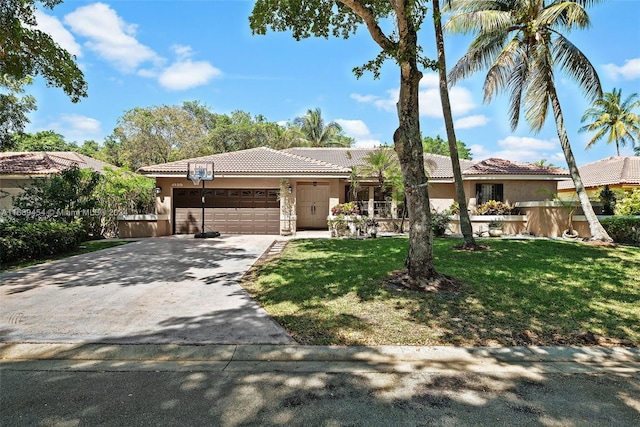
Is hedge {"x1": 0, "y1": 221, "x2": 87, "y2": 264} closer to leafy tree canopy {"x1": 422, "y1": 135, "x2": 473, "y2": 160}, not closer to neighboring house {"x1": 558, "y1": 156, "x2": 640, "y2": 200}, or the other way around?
neighboring house {"x1": 558, "y1": 156, "x2": 640, "y2": 200}

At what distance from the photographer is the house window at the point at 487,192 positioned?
690 inches

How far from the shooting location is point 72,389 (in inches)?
116

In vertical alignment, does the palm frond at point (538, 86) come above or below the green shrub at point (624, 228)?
above

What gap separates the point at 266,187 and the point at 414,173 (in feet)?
37.3

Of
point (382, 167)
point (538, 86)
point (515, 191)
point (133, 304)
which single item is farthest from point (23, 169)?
point (515, 191)

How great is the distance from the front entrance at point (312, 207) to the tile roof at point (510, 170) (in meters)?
7.54

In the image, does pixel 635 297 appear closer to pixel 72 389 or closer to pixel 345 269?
pixel 345 269

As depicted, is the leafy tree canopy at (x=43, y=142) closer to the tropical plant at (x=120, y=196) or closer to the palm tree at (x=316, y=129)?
the tropical plant at (x=120, y=196)

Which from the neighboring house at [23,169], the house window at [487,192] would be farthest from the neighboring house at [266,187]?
the neighboring house at [23,169]

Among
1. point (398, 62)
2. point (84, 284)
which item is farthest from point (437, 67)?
point (84, 284)

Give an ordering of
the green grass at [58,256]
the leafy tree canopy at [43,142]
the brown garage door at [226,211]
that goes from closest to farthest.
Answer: the green grass at [58,256] < the brown garage door at [226,211] < the leafy tree canopy at [43,142]

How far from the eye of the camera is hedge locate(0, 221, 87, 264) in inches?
334

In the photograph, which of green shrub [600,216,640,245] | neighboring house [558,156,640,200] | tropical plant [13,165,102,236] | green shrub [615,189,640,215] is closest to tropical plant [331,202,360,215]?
green shrub [600,216,640,245]

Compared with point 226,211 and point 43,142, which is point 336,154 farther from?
point 43,142
